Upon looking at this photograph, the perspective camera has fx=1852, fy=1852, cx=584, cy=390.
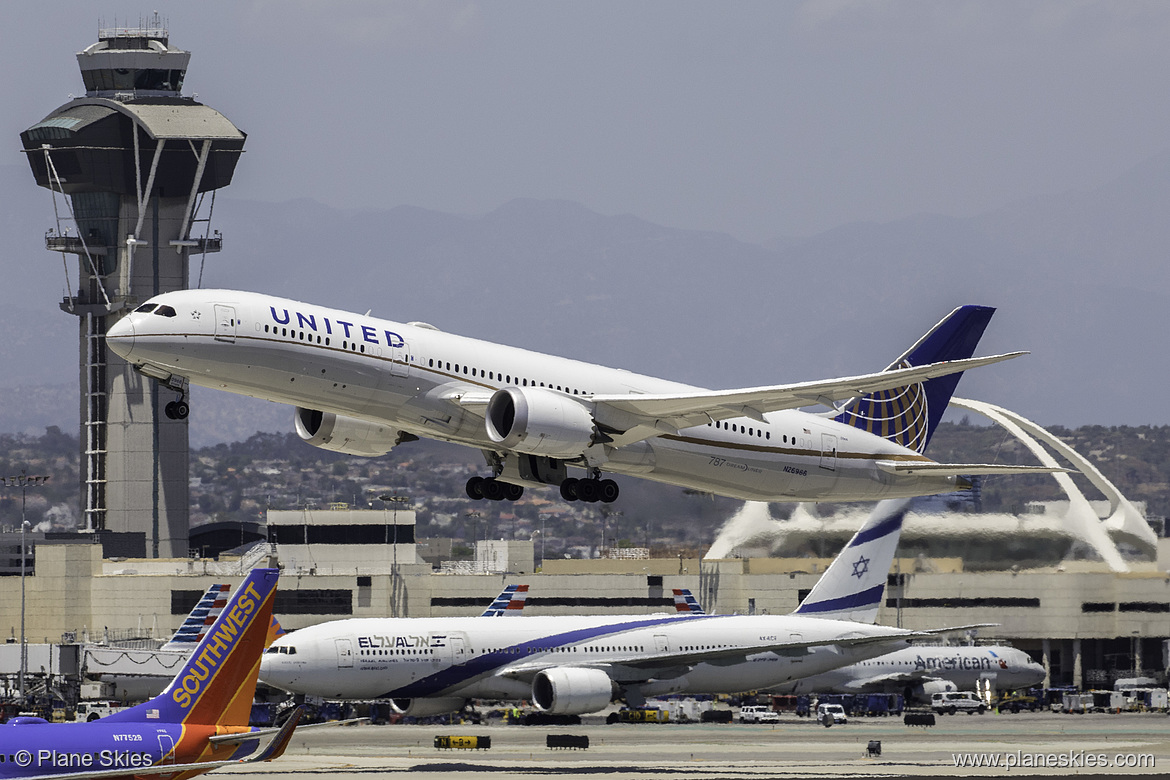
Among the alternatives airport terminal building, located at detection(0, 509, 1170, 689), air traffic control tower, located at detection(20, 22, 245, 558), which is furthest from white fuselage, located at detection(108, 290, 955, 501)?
air traffic control tower, located at detection(20, 22, 245, 558)

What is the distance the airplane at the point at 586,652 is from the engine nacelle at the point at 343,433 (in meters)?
17.3

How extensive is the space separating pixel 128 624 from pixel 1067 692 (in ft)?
238

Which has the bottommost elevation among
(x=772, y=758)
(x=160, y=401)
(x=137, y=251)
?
(x=772, y=758)

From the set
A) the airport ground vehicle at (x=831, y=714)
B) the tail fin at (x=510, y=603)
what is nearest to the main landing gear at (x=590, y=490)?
the airport ground vehicle at (x=831, y=714)

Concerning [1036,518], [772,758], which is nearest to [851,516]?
[1036,518]

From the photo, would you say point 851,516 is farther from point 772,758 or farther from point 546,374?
point 546,374

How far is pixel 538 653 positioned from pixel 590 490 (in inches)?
960

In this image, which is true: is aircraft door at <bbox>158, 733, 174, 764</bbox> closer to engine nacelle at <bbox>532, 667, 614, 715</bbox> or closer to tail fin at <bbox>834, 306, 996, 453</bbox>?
tail fin at <bbox>834, 306, 996, 453</bbox>

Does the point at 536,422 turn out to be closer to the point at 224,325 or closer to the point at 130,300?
the point at 224,325

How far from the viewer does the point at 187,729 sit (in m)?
48.8

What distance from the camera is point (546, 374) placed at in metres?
56.1

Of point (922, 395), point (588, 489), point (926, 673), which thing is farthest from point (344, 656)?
point (926, 673)

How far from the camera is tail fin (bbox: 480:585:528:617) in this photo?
94938 millimetres

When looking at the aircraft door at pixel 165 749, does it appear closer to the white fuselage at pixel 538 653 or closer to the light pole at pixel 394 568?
the white fuselage at pixel 538 653
